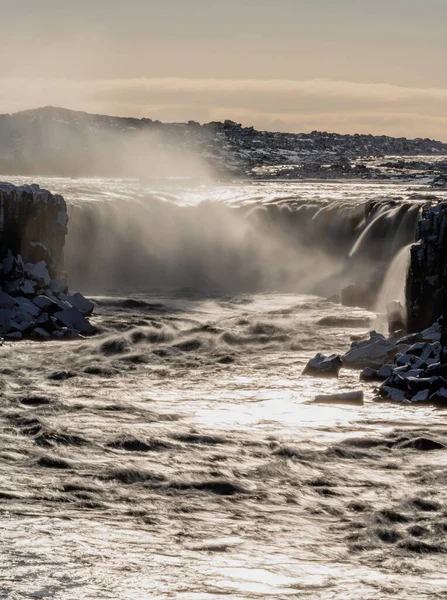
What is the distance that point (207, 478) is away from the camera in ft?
70.3

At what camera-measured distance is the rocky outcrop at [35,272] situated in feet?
117

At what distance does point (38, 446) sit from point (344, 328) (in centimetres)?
1699

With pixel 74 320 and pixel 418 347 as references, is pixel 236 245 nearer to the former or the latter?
pixel 74 320

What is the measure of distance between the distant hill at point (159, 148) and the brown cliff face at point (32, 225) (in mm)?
59788

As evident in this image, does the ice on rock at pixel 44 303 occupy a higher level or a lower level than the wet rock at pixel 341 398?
higher

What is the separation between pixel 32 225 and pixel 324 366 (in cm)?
1434

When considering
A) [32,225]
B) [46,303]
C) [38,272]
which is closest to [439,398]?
[46,303]

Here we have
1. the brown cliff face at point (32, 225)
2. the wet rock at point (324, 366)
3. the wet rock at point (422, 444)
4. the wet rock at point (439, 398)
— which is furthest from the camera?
the brown cliff face at point (32, 225)

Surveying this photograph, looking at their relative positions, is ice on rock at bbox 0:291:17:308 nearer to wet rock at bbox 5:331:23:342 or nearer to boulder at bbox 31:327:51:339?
wet rock at bbox 5:331:23:342

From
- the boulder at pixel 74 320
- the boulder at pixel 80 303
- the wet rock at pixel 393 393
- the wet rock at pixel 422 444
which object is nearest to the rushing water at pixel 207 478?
the wet rock at pixel 422 444

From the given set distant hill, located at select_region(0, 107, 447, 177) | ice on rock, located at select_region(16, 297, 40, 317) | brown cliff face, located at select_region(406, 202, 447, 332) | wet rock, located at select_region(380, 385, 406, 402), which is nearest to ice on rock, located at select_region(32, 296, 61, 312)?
ice on rock, located at select_region(16, 297, 40, 317)

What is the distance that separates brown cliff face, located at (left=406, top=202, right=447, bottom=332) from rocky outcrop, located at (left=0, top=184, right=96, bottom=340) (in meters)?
10.7

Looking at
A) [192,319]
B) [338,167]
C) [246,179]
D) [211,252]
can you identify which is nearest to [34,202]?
[192,319]

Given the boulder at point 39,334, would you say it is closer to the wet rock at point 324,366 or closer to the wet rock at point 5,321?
the wet rock at point 5,321
